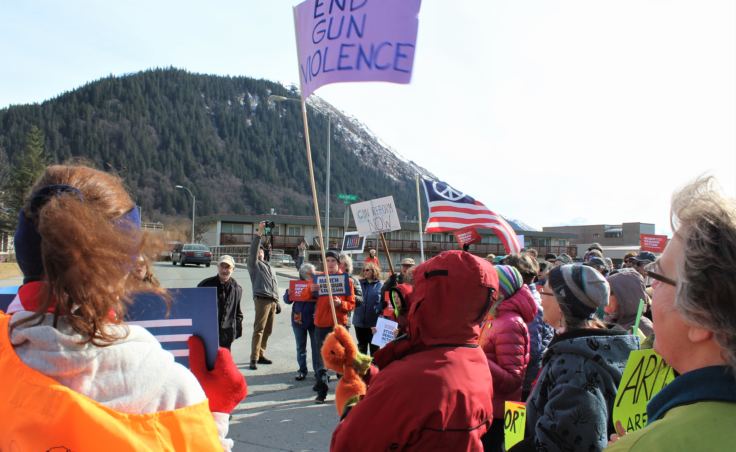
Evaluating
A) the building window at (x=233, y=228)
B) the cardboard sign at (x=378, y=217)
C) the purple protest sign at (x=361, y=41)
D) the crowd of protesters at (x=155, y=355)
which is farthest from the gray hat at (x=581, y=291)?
the building window at (x=233, y=228)

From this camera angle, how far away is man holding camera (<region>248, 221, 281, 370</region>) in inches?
357

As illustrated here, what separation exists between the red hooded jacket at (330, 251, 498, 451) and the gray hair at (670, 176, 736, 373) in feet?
3.81

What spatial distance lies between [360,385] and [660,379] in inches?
56.8

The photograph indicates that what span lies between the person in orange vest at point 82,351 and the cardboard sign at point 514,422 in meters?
2.48

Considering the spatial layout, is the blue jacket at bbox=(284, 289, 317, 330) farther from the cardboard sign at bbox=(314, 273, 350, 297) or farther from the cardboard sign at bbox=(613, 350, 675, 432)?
the cardboard sign at bbox=(613, 350, 675, 432)

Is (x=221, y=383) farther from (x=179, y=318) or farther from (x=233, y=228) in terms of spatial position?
(x=233, y=228)

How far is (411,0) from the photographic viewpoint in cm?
402

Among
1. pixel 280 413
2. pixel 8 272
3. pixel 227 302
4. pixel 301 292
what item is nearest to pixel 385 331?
pixel 280 413

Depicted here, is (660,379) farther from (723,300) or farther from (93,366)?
(93,366)

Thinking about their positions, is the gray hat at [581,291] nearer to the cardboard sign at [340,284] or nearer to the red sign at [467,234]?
the cardboard sign at [340,284]

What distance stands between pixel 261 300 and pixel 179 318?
759 centimetres

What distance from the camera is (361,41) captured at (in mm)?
4078

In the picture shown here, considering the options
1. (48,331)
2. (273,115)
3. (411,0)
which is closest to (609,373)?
(48,331)

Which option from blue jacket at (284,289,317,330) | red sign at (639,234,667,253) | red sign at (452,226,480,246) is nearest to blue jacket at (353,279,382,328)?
blue jacket at (284,289,317,330)
